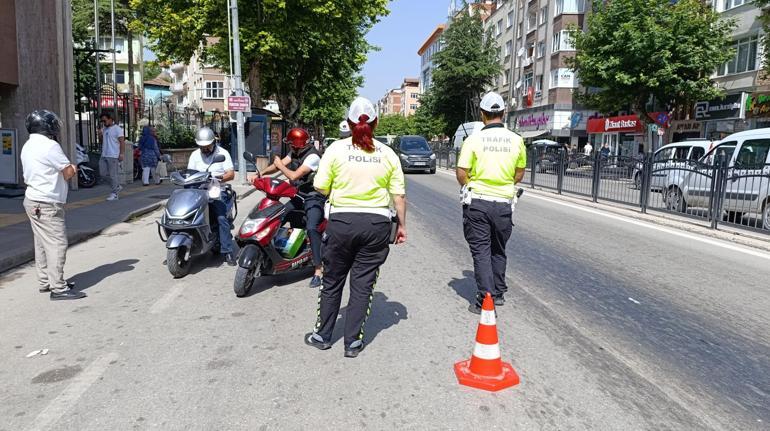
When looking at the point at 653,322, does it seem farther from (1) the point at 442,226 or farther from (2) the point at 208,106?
(2) the point at 208,106

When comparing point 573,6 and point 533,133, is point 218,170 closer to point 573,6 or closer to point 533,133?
point 573,6

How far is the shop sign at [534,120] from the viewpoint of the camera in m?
42.3

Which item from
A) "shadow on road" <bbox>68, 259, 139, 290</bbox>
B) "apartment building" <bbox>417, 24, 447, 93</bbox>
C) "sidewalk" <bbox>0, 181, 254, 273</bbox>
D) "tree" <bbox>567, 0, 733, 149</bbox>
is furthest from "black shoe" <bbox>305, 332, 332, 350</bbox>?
"apartment building" <bbox>417, 24, 447, 93</bbox>

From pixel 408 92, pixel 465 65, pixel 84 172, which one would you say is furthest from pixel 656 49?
pixel 408 92

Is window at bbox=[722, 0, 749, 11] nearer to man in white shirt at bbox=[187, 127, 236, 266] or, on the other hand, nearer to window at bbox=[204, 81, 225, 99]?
man in white shirt at bbox=[187, 127, 236, 266]

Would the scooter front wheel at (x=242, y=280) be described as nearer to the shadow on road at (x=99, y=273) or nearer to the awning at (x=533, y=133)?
the shadow on road at (x=99, y=273)

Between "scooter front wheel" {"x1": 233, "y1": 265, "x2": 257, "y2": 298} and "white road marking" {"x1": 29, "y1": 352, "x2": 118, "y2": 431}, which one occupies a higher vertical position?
"scooter front wheel" {"x1": 233, "y1": 265, "x2": 257, "y2": 298}

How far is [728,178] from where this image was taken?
33.9ft

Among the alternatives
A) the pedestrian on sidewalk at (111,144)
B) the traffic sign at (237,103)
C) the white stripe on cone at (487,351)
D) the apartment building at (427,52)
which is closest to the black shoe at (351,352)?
the white stripe on cone at (487,351)

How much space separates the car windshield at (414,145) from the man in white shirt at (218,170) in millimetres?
20671

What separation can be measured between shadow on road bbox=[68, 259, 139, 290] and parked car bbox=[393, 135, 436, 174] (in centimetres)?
1971

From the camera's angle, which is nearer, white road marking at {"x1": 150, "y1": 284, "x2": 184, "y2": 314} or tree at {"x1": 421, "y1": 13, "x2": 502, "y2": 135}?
white road marking at {"x1": 150, "y1": 284, "x2": 184, "y2": 314}

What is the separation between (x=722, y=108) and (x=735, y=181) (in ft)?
61.2

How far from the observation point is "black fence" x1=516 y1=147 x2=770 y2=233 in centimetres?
1014
